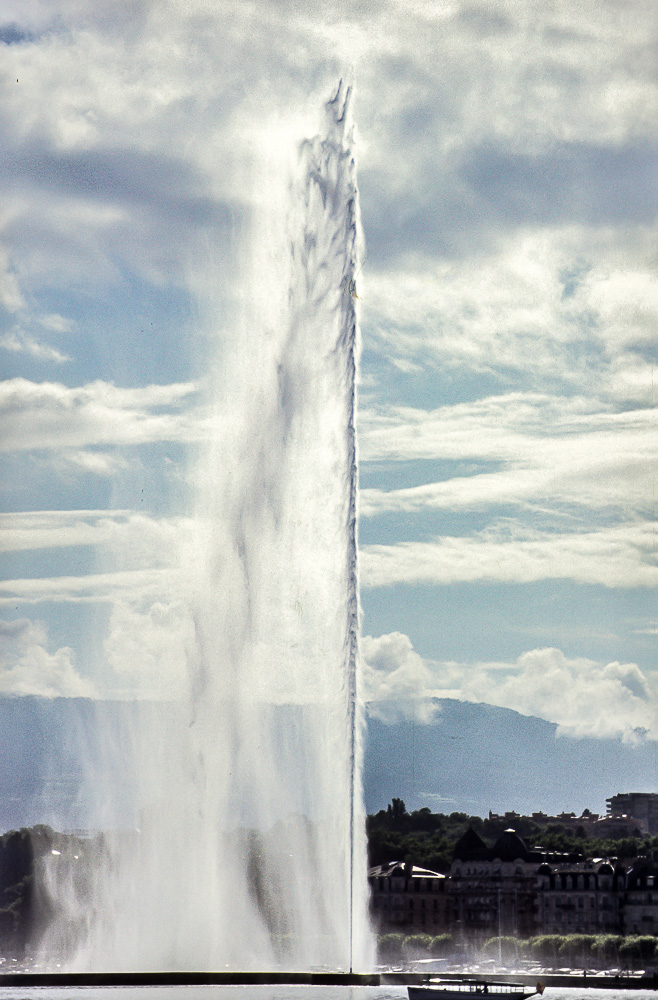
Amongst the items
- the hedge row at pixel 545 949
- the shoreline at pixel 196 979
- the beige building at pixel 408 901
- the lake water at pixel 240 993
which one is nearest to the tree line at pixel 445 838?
the beige building at pixel 408 901

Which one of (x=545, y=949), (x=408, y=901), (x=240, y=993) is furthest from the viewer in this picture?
(x=408, y=901)

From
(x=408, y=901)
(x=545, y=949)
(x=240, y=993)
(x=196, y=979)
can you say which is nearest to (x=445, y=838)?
(x=408, y=901)

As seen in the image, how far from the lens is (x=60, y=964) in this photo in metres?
92.3

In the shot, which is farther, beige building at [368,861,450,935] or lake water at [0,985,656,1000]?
beige building at [368,861,450,935]

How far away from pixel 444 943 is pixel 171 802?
61811 millimetres

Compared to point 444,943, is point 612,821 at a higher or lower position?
higher

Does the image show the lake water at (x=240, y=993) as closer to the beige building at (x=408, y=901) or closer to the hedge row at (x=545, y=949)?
the hedge row at (x=545, y=949)

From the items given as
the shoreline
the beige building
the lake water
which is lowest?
the lake water

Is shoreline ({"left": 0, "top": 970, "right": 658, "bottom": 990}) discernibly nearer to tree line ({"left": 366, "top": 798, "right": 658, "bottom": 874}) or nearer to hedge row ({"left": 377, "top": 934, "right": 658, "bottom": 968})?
hedge row ({"left": 377, "top": 934, "right": 658, "bottom": 968})

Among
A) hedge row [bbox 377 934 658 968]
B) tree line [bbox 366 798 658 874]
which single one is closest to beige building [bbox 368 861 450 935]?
hedge row [bbox 377 934 658 968]

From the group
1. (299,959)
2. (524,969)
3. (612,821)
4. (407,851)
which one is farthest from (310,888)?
(612,821)

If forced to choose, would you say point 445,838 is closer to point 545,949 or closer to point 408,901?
point 408,901

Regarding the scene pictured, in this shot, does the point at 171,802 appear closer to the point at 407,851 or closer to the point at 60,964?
the point at 60,964

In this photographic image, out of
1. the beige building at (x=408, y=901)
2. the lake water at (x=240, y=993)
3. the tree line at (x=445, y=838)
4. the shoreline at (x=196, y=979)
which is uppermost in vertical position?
the tree line at (x=445, y=838)
